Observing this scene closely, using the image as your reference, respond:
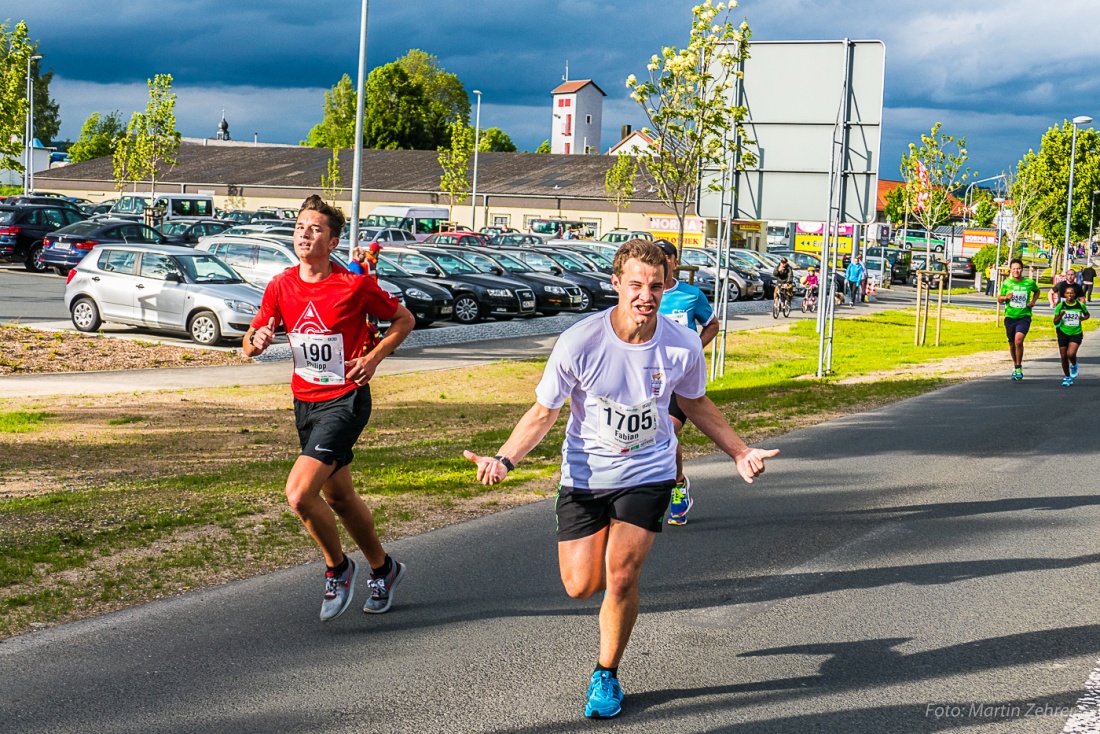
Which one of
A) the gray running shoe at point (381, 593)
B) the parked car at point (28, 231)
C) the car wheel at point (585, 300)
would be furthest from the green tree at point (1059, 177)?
the gray running shoe at point (381, 593)

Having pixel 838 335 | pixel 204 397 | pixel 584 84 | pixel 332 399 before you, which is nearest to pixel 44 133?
pixel 584 84

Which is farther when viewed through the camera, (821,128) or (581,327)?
(821,128)

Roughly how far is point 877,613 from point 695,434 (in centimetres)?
647

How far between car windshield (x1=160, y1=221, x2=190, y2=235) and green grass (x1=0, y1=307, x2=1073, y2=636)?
23.7m

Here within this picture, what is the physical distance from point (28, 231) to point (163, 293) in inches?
712

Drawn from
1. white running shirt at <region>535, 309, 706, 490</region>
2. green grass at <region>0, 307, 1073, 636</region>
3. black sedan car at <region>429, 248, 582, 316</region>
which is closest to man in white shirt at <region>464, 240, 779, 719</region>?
white running shirt at <region>535, 309, 706, 490</region>

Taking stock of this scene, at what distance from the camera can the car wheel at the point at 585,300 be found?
3034cm

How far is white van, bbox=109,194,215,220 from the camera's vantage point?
48531 millimetres

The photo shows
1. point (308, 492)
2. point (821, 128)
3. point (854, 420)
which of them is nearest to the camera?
point (308, 492)

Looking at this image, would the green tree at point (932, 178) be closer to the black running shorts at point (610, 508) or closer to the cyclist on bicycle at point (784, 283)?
the cyclist on bicycle at point (784, 283)

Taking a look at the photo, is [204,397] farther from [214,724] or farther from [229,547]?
[214,724]

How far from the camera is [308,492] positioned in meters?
5.35

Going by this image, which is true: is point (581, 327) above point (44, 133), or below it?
below

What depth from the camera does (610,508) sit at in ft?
14.8
